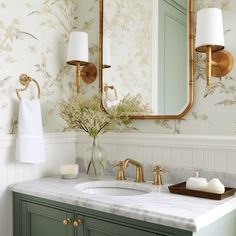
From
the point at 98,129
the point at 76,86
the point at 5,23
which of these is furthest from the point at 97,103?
the point at 5,23

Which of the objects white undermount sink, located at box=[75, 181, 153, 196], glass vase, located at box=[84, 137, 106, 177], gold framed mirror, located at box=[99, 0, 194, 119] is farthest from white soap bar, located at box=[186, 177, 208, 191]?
glass vase, located at box=[84, 137, 106, 177]

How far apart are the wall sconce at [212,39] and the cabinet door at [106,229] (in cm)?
81

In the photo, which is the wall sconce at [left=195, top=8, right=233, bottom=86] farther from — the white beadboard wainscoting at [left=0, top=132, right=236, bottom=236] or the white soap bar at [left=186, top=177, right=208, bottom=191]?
the white soap bar at [left=186, top=177, right=208, bottom=191]

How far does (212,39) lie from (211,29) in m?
0.05

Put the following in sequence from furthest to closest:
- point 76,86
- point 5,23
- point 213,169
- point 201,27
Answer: point 76,86, point 5,23, point 213,169, point 201,27

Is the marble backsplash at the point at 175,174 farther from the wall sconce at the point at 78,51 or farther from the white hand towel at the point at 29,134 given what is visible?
the wall sconce at the point at 78,51

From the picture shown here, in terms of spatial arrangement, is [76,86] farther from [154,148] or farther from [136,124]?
[154,148]

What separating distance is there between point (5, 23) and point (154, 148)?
110cm

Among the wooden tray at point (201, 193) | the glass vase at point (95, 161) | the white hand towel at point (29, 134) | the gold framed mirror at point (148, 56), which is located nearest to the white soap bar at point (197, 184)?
the wooden tray at point (201, 193)

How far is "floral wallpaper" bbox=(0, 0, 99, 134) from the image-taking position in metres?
1.91

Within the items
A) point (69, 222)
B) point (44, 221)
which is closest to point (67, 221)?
point (69, 222)

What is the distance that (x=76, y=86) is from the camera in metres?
2.29

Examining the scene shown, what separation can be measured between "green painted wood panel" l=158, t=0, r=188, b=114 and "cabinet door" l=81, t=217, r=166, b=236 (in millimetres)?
716

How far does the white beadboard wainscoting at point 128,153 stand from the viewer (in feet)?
5.54
